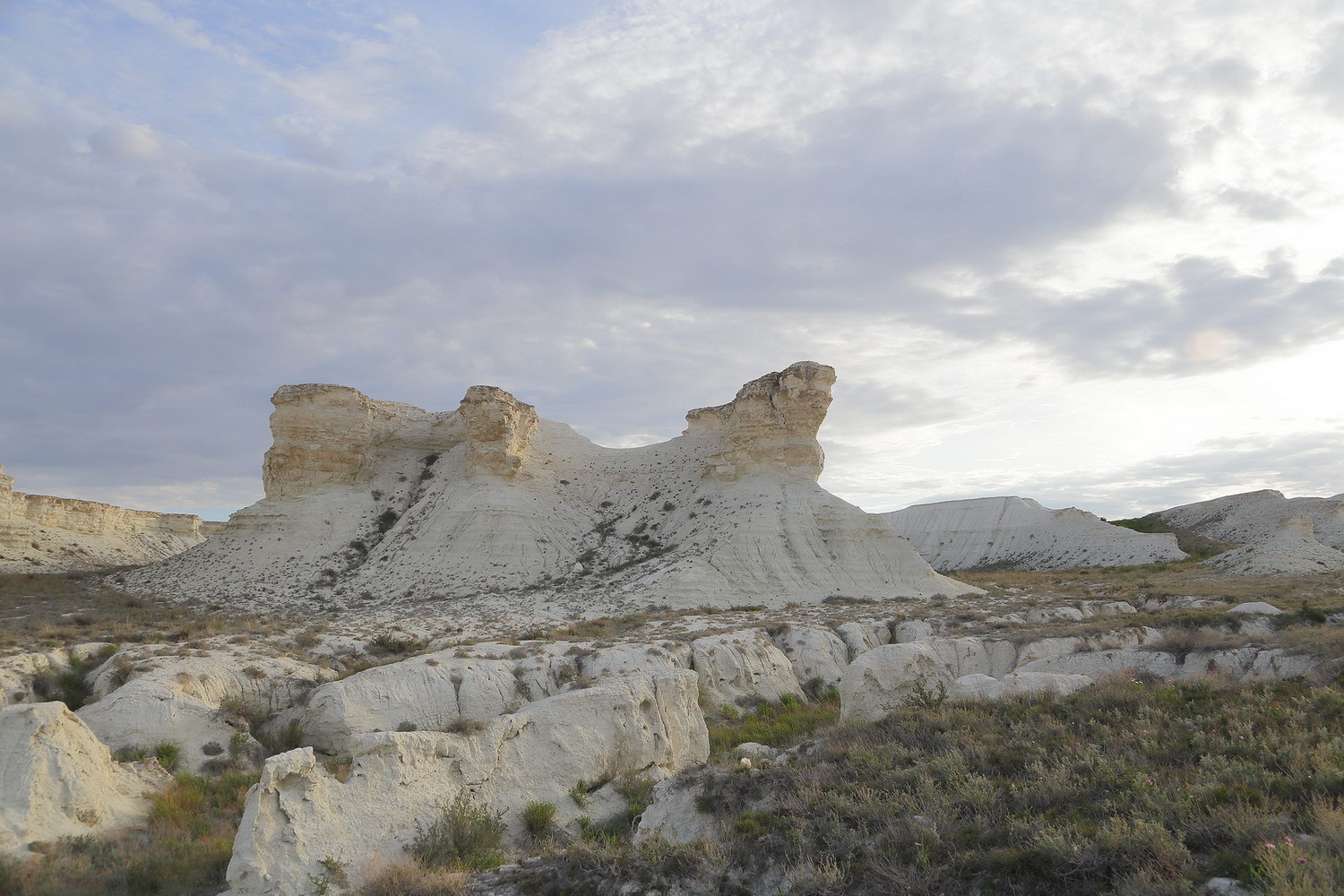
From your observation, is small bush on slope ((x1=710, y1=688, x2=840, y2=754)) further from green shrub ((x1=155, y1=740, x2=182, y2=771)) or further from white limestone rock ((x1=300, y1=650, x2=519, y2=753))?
green shrub ((x1=155, y1=740, x2=182, y2=771))

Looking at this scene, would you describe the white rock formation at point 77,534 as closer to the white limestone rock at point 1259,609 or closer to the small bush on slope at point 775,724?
the small bush on slope at point 775,724

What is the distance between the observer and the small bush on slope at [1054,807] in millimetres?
4789

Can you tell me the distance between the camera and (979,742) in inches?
300

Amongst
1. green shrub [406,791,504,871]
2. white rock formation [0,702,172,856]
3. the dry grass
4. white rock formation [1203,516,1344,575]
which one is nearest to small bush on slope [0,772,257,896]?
white rock formation [0,702,172,856]

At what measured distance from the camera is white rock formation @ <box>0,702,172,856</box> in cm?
733

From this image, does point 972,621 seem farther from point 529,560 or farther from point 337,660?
point 529,560

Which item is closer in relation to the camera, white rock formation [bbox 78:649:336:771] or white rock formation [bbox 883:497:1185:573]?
white rock formation [bbox 78:649:336:771]

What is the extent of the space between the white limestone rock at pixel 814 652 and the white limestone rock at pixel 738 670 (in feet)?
1.78

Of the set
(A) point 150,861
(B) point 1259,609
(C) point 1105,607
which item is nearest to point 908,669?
(B) point 1259,609

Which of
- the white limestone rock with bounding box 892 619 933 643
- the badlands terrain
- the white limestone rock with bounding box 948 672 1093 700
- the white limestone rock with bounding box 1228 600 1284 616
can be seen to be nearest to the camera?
the badlands terrain

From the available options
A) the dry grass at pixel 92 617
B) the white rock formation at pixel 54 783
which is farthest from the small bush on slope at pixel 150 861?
the dry grass at pixel 92 617

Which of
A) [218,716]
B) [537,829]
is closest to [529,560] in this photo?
[218,716]

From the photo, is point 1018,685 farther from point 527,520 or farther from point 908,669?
point 527,520

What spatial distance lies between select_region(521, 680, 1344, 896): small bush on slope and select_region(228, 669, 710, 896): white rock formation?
2459 mm
